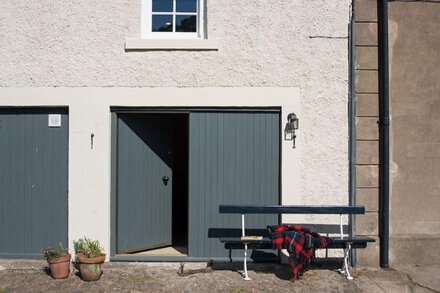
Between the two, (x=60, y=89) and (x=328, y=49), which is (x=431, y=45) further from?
(x=60, y=89)

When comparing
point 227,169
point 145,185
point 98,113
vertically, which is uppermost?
point 98,113

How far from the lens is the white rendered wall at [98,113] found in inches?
268

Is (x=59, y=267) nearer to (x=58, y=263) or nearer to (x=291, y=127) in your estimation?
(x=58, y=263)

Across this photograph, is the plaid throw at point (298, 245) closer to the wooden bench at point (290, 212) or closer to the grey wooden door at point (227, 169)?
the wooden bench at point (290, 212)

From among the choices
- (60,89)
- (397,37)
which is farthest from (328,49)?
(60,89)

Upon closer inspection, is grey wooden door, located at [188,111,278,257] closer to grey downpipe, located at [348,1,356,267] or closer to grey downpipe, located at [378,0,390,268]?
grey downpipe, located at [348,1,356,267]

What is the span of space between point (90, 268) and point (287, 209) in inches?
109

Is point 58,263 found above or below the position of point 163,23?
below

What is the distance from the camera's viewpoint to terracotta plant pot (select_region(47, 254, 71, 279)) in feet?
20.1

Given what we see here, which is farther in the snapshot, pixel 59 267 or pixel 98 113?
pixel 98 113

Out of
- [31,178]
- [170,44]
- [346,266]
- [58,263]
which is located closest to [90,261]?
[58,263]

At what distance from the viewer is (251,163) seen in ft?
22.7

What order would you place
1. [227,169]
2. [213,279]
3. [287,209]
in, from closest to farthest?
[213,279] → [287,209] → [227,169]

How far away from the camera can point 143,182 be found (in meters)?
7.30
